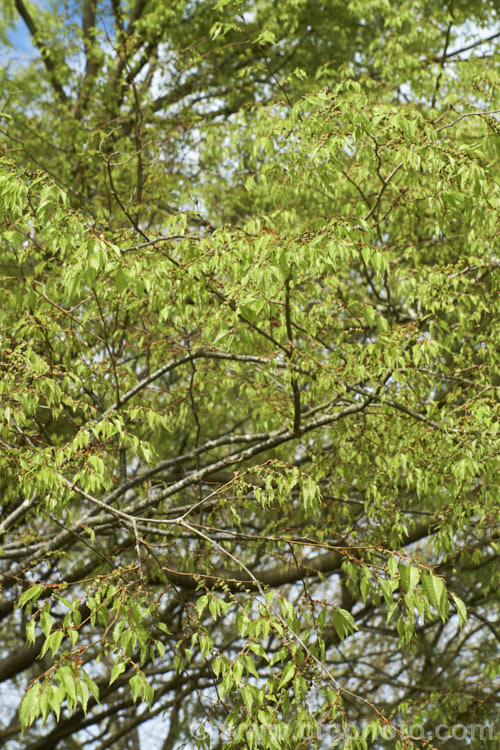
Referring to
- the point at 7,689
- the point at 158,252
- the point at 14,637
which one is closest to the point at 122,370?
the point at 158,252

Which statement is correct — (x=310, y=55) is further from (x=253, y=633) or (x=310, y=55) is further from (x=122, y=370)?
(x=253, y=633)

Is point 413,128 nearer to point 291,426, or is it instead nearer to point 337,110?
point 337,110

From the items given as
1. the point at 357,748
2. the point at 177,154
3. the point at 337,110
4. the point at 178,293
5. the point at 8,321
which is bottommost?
the point at 357,748

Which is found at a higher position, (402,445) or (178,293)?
(178,293)

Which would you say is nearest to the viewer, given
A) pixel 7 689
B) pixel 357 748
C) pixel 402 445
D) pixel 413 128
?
pixel 357 748

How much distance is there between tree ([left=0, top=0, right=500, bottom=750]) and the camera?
3242 mm

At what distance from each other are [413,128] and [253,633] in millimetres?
3109

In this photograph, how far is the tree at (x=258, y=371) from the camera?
10.6 ft

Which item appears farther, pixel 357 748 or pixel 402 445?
pixel 402 445

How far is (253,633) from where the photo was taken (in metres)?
3.02

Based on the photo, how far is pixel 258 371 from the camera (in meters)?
5.22

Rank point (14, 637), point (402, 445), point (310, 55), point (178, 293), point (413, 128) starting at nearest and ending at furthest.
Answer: point (413, 128), point (178, 293), point (402, 445), point (310, 55), point (14, 637)

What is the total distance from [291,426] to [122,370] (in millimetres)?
1789

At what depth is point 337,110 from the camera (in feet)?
13.4
